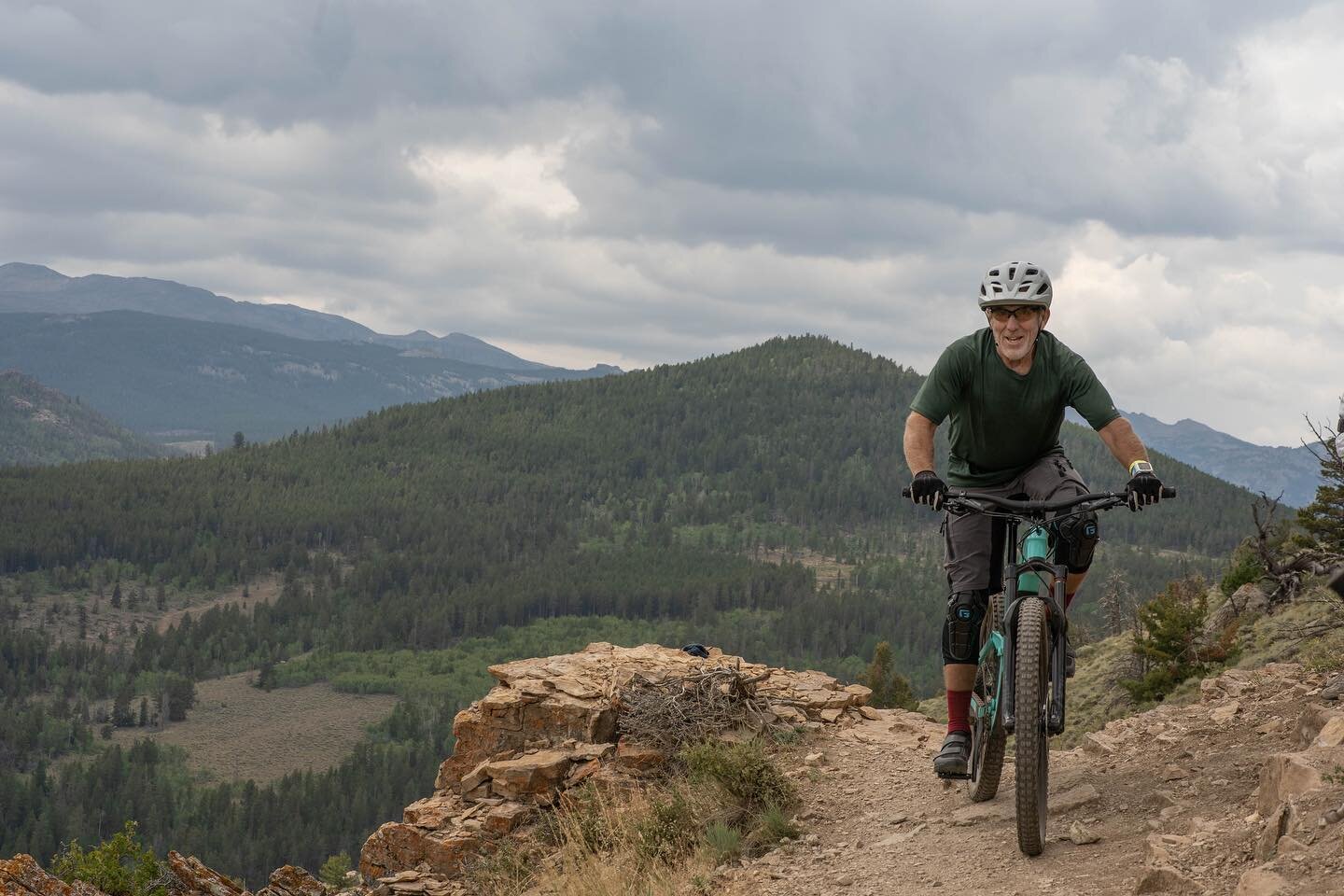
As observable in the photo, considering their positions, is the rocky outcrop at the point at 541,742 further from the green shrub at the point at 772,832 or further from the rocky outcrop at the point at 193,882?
the rocky outcrop at the point at 193,882

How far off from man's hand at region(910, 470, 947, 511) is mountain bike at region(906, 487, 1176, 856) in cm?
11

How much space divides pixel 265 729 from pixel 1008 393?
167 m

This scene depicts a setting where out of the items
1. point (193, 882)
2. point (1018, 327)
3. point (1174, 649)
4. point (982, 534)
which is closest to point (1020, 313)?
point (1018, 327)

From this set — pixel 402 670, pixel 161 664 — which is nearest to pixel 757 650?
pixel 402 670

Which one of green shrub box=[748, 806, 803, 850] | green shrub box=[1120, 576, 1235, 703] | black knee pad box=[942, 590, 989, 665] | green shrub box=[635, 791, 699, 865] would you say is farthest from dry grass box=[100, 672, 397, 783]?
black knee pad box=[942, 590, 989, 665]

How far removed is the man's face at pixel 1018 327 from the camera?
7.14 metres

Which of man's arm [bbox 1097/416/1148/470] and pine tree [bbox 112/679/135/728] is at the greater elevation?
man's arm [bbox 1097/416/1148/470]

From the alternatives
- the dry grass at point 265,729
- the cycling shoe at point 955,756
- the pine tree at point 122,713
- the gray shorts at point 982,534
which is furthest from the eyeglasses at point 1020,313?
the pine tree at point 122,713

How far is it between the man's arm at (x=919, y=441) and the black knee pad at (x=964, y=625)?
35.0 inches

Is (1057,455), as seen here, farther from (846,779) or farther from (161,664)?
(161,664)

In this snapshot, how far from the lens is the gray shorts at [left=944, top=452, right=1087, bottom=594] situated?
7.33 meters

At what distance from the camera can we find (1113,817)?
7570 mm

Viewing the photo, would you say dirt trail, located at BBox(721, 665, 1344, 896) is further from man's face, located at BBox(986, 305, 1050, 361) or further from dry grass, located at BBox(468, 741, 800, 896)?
man's face, located at BBox(986, 305, 1050, 361)

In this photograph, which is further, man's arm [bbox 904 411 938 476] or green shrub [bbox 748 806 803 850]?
green shrub [bbox 748 806 803 850]
